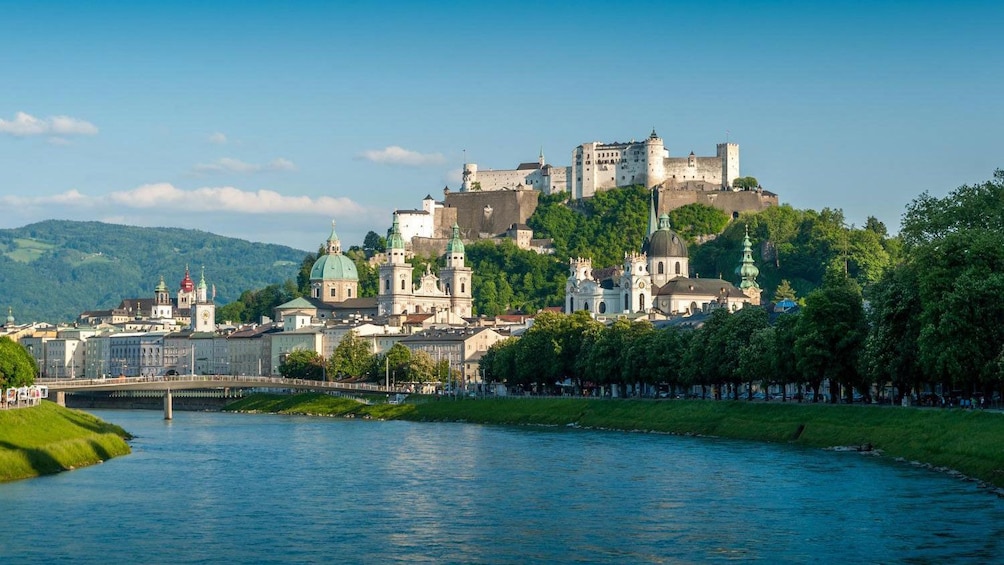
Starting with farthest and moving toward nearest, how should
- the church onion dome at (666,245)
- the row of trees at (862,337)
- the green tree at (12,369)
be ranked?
the church onion dome at (666,245), the green tree at (12,369), the row of trees at (862,337)

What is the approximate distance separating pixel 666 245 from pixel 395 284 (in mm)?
30863

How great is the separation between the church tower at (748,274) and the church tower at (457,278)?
3239cm

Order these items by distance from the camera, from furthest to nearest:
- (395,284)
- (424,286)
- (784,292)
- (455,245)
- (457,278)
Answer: (457,278) → (455,245) → (424,286) → (395,284) → (784,292)

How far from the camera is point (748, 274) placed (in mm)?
170250

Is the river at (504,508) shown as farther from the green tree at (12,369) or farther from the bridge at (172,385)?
the bridge at (172,385)

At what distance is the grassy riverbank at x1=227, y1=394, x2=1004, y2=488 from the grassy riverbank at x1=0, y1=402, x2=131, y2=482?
2777 centimetres

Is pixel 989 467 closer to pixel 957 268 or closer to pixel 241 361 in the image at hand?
pixel 957 268

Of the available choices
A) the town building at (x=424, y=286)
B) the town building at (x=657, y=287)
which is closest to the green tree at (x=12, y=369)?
the town building at (x=657, y=287)

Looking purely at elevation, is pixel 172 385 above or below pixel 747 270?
below

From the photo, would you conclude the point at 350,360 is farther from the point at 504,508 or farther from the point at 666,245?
the point at 504,508

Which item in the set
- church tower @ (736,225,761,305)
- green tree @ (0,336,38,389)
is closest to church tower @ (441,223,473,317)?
church tower @ (736,225,761,305)

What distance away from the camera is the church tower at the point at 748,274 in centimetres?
16600

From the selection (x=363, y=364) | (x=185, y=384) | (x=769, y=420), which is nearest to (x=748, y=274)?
(x=363, y=364)

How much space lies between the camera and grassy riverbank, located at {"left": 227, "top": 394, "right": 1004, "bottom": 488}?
56.7 metres
